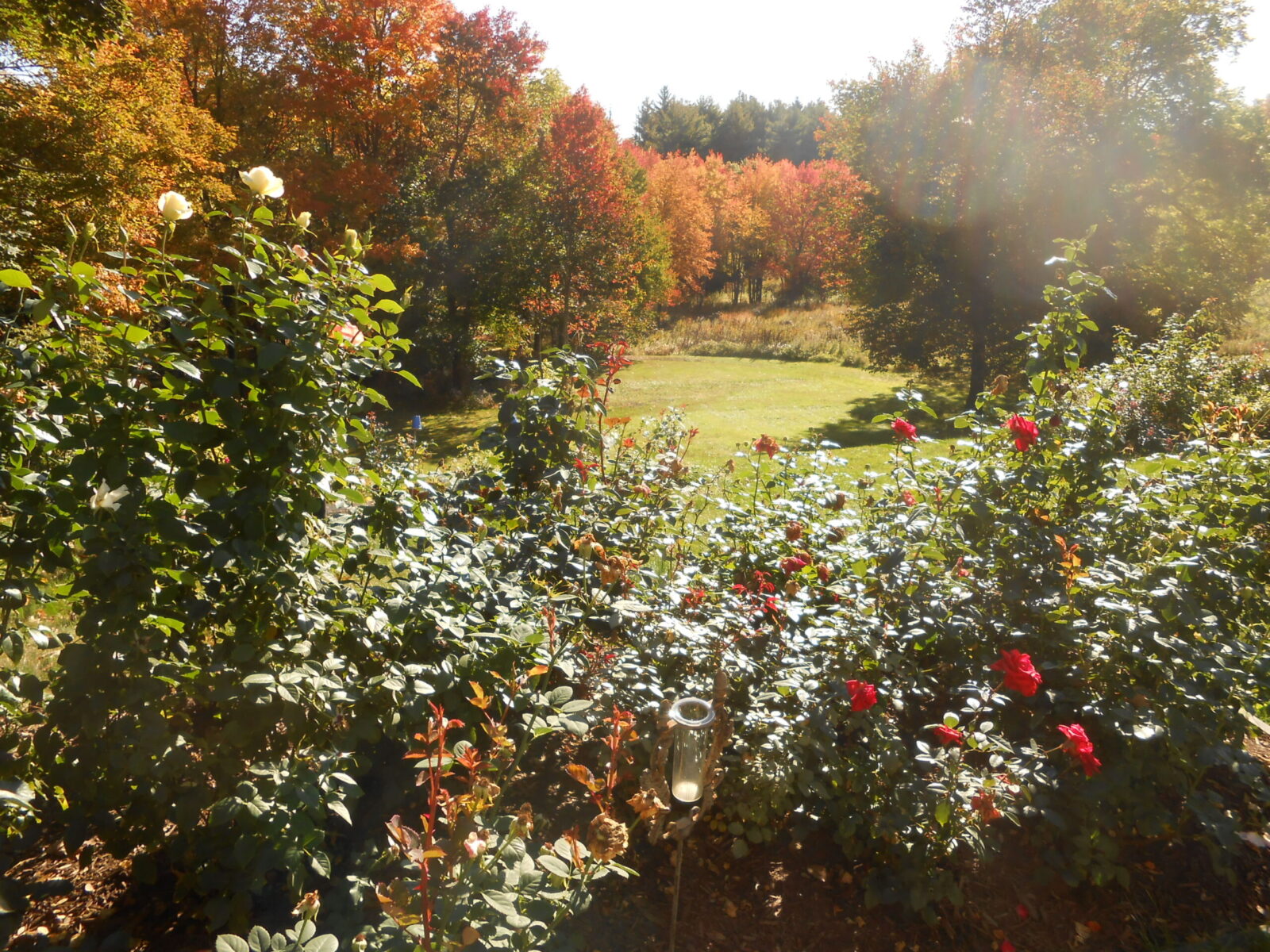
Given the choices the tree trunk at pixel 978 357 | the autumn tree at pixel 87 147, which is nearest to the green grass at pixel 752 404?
the tree trunk at pixel 978 357

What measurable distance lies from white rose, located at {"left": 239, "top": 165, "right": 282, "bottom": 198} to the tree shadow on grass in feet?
27.0

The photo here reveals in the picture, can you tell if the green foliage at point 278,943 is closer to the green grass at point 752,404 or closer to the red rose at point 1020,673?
the red rose at point 1020,673

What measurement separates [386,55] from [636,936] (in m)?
12.5

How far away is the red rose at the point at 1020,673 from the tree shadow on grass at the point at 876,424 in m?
7.31

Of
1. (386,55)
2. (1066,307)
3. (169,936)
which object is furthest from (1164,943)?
(386,55)

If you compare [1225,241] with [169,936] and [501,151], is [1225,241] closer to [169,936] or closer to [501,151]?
[501,151]

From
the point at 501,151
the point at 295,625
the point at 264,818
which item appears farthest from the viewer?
the point at 501,151

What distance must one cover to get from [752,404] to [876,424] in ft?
17.1

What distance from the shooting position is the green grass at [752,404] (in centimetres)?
1117

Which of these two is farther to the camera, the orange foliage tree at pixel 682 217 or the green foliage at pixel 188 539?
the orange foliage tree at pixel 682 217

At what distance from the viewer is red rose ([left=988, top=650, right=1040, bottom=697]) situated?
2.17m

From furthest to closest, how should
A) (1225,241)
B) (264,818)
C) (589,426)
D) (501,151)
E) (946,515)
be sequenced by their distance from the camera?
(501,151) → (1225,241) → (589,426) → (946,515) → (264,818)

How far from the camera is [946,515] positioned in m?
3.04

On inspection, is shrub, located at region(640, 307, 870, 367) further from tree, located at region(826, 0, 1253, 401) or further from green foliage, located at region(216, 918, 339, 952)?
green foliage, located at region(216, 918, 339, 952)
